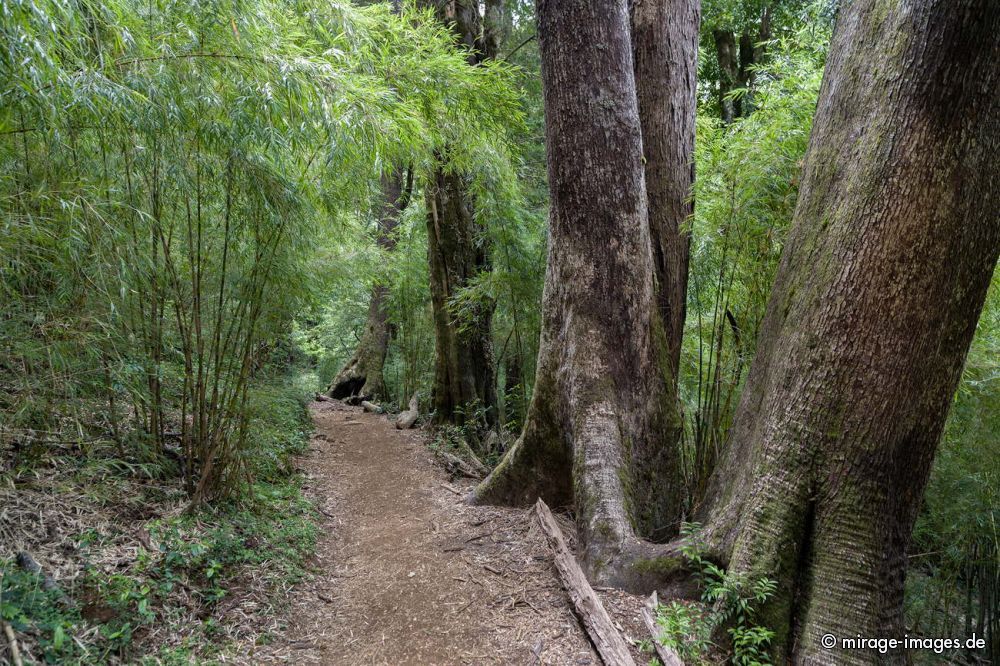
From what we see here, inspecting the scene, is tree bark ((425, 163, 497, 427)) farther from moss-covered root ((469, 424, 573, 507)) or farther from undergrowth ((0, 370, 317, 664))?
undergrowth ((0, 370, 317, 664))

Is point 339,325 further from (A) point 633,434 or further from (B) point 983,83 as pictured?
(B) point 983,83

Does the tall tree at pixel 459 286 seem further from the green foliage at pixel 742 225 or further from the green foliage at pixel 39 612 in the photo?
the green foliage at pixel 39 612

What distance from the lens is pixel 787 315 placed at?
7.81ft

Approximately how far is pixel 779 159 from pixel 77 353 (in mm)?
3718

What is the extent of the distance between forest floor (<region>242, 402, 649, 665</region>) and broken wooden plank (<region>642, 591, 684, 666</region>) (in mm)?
46

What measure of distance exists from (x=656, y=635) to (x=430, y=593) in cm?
127

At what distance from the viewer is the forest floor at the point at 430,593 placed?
2.35 meters

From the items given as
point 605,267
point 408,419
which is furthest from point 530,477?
point 408,419

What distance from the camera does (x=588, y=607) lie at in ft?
7.83

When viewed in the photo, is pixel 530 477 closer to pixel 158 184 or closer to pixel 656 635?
pixel 656 635

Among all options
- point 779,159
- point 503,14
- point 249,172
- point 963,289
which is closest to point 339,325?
point 503,14

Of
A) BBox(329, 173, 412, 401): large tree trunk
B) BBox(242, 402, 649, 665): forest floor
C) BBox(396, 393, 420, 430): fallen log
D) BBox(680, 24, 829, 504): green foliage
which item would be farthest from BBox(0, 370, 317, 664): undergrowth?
BBox(329, 173, 412, 401): large tree trunk

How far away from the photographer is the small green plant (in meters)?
2.02

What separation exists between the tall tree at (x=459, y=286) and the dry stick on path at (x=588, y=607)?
3.44 meters
